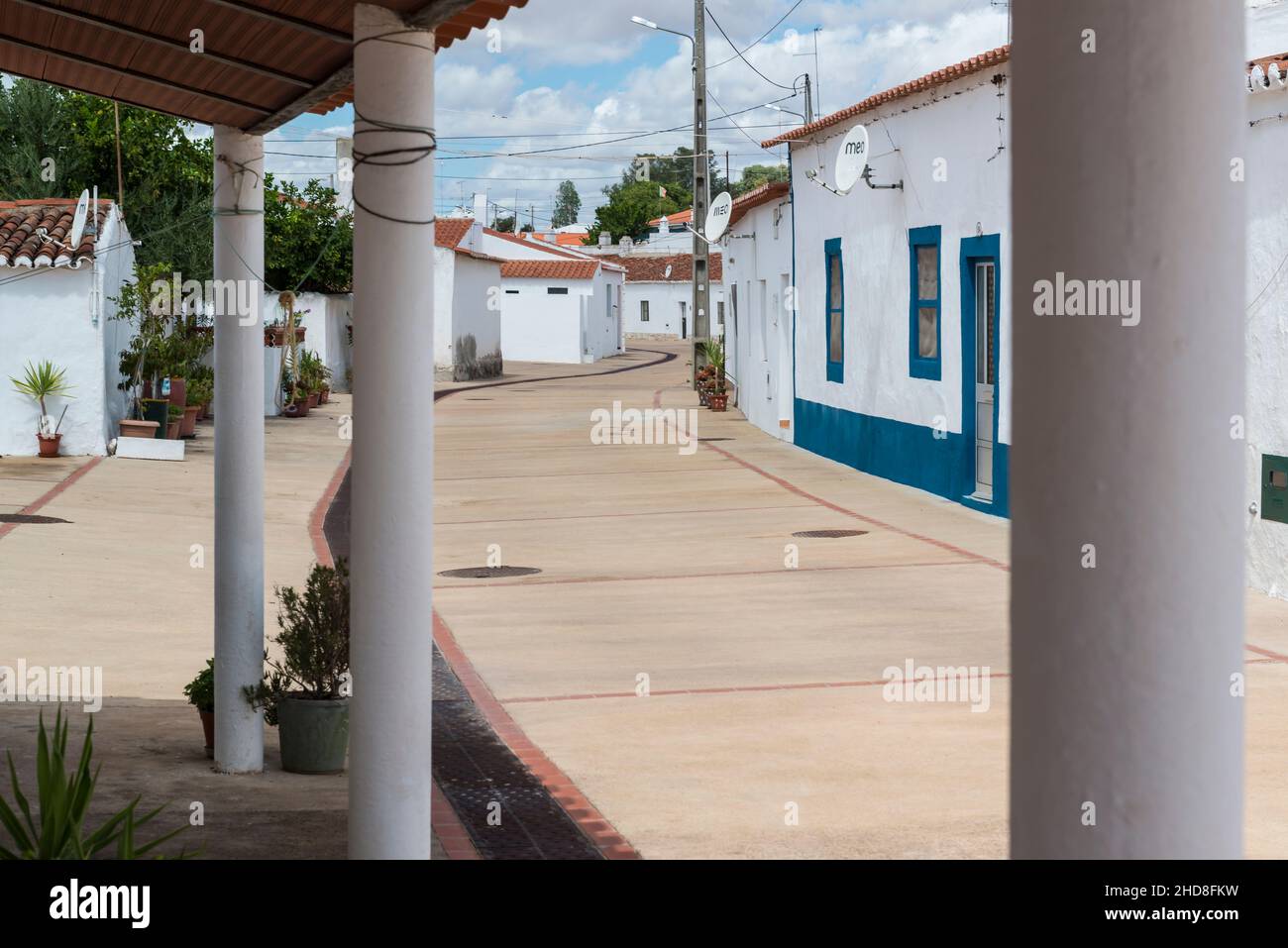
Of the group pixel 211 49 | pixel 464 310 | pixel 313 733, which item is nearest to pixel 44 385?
pixel 313 733

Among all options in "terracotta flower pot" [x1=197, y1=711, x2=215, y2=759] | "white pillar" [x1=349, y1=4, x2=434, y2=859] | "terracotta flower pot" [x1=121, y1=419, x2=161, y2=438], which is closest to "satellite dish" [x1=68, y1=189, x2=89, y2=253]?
"terracotta flower pot" [x1=121, y1=419, x2=161, y2=438]

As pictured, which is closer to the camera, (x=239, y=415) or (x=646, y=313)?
(x=239, y=415)

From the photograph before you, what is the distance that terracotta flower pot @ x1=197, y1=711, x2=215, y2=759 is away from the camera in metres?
7.61

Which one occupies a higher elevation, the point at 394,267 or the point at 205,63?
the point at 205,63

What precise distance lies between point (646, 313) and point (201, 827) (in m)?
79.9

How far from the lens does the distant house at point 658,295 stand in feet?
268

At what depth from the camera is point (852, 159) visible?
19094 millimetres

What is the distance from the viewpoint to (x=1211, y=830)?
220 cm

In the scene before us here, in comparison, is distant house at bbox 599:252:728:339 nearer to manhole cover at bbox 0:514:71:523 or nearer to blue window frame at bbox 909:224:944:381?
blue window frame at bbox 909:224:944:381

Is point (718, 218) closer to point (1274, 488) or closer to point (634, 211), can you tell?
point (1274, 488)

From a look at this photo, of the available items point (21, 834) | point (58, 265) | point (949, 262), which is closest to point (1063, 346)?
point (21, 834)

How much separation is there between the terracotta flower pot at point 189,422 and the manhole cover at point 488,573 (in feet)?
37.8

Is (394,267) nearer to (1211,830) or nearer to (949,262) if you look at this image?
(1211,830)

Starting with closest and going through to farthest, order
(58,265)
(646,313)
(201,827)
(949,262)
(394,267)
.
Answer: (394,267), (201,827), (949,262), (58,265), (646,313)
